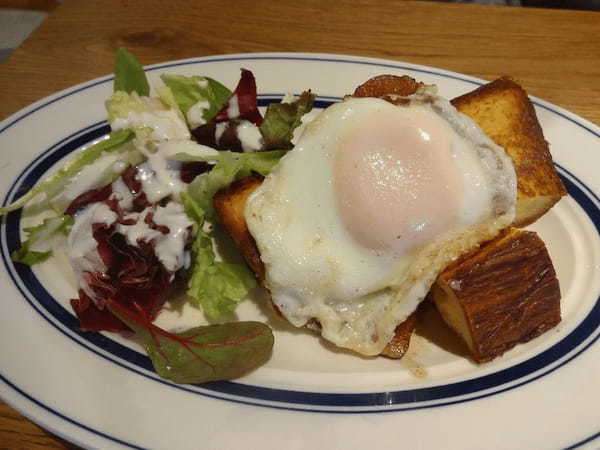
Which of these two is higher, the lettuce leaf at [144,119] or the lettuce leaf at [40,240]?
the lettuce leaf at [144,119]

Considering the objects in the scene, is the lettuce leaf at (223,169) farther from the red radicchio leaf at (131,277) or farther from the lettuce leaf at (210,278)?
the red radicchio leaf at (131,277)

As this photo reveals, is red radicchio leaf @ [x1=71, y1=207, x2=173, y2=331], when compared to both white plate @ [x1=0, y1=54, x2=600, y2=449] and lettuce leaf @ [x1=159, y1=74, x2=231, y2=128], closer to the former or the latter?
white plate @ [x1=0, y1=54, x2=600, y2=449]

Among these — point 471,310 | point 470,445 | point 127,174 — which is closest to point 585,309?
point 471,310

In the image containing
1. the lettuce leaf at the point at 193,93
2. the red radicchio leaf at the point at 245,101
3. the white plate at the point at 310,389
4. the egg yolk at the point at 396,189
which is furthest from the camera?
the lettuce leaf at the point at 193,93

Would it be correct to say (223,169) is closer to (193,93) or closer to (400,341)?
(193,93)

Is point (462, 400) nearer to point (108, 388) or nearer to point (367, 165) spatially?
point (367, 165)

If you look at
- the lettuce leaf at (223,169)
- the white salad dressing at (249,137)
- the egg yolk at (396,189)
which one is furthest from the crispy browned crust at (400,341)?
the white salad dressing at (249,137)
